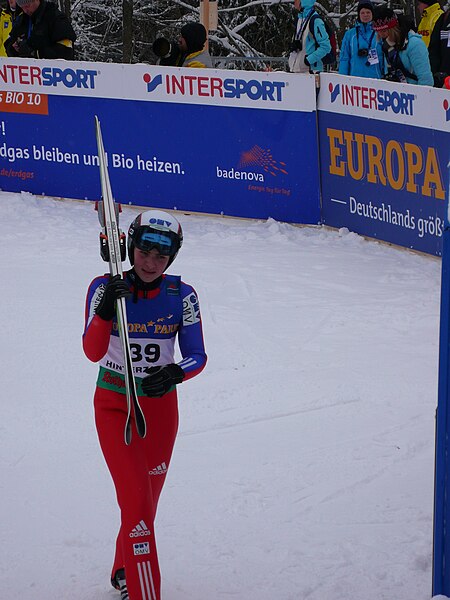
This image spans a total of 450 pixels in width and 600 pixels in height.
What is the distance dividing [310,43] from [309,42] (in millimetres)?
20

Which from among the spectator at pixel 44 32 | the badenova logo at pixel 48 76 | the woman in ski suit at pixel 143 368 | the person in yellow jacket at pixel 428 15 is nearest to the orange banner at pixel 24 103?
the badenova logo at pixel 48 76

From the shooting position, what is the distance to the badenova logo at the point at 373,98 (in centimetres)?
1010

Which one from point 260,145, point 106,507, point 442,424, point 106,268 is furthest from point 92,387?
point 260,145

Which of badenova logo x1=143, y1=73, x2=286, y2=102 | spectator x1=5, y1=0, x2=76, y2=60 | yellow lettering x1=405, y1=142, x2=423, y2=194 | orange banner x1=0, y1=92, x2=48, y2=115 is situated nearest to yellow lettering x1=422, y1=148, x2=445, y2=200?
yellow lettering x1=405, y1=142, x2=423, y2=194

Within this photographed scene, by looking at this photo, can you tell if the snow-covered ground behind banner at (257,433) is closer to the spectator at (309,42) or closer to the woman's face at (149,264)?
the woman's face at (149,264)

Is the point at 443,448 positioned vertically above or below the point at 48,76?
above

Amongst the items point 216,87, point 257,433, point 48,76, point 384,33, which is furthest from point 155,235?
point 48,76

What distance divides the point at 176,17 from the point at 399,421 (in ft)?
70.7

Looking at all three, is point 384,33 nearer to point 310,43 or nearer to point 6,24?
point 310,43

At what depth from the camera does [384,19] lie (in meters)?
10.7

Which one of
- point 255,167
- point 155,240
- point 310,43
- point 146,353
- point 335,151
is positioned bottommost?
point 255,167

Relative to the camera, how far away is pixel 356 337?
26.7ft

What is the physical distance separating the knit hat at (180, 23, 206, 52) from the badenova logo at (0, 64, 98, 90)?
1184 millimetres

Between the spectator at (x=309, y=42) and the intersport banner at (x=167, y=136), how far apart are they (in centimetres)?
156
